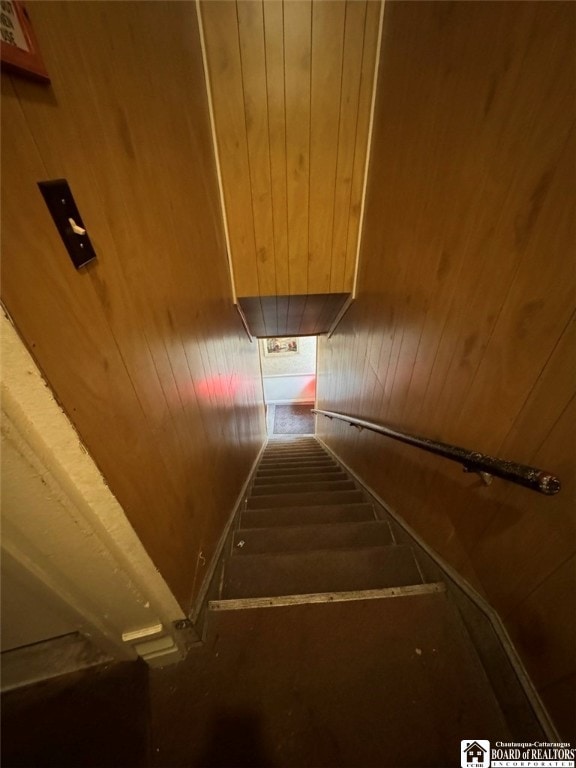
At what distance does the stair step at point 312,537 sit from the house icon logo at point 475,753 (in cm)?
71

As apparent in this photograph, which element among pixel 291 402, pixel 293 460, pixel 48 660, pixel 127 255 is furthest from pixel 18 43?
pixel 291 402

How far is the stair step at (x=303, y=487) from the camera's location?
2467 mm

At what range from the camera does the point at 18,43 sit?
411 millimetres

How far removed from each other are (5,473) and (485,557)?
132 cm

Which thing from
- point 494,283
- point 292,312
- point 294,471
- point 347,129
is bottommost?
point 294,471

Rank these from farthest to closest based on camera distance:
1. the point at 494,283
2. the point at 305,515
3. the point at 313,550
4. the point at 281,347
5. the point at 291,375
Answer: the point at 291,375, the point at 281,347, the point at 305,515, the point at 313,550, the point at 494,283

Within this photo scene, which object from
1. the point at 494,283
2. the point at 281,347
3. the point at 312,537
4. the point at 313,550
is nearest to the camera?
the point at 494,283

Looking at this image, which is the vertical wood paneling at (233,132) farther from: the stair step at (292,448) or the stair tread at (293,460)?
the stair step at (292,448)

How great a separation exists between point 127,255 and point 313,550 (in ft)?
5.10

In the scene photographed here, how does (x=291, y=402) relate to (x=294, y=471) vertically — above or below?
below

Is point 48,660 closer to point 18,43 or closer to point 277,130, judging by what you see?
point 18,43

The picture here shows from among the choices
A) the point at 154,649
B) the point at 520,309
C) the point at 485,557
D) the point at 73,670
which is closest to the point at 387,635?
the point at 485,557

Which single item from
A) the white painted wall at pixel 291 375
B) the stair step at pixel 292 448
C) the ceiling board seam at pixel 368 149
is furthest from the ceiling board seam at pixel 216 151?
the white painted wall at pixel 291 375

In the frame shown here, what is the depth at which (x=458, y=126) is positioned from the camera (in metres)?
0.83
